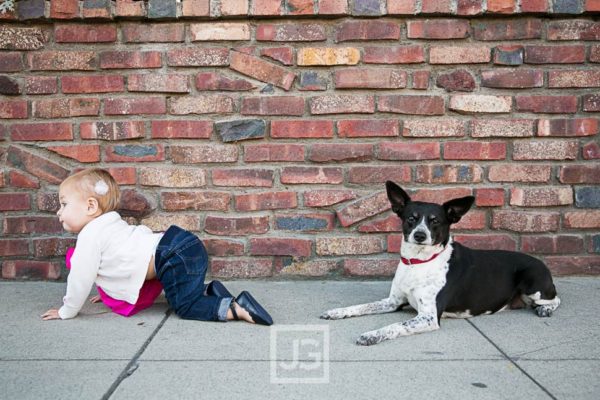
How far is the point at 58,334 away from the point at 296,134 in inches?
68.0

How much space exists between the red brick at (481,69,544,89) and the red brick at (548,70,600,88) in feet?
0.24

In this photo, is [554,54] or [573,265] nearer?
[554,54]

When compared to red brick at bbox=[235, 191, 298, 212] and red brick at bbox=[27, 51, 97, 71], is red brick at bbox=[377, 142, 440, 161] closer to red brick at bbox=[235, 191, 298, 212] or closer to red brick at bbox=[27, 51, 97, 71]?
red brick at bbox=[235, 191, 298, 212]

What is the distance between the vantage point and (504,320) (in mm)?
2965

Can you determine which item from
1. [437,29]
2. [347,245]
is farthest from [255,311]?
[437,29]

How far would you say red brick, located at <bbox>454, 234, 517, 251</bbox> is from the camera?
3578 millimetres

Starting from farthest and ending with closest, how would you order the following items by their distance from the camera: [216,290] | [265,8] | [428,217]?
[265,8], [216,290], [428,217]

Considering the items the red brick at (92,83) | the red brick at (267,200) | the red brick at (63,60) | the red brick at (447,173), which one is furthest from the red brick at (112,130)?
the red brick at (447,173)

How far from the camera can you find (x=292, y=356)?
2.38 metres

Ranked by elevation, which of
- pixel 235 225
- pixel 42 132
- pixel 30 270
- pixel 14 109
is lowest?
pixel 30 270

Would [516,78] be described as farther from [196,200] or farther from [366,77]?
[196,200]

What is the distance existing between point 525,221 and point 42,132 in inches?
119

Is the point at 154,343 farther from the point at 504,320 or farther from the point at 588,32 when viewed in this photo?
the point at 588,32

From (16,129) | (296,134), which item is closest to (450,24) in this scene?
(296,134)
